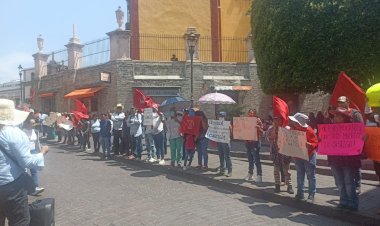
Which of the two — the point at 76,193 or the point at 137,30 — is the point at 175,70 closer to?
the point at 137,30

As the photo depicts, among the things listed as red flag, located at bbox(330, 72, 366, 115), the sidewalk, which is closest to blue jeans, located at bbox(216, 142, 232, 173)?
the sidewalk

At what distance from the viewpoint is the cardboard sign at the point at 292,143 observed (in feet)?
24.3

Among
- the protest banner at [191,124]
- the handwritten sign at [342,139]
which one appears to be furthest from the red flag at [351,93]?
the protest banner at [191,124]

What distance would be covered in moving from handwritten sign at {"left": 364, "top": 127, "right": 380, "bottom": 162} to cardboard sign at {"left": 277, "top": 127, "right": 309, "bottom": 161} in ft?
3.34

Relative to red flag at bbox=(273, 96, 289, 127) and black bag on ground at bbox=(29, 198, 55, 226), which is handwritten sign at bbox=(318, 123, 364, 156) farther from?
black bag on ground at bbox=(29, 198, 55, 226)

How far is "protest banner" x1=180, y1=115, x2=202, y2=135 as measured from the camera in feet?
36.9

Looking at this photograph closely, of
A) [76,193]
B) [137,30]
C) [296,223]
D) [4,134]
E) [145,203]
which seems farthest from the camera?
[137,30]

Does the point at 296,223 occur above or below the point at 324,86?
below

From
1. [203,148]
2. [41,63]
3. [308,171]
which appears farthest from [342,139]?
[41,63]

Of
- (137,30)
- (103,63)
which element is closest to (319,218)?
(103,63)

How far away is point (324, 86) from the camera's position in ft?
47.4

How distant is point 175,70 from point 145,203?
624 inches

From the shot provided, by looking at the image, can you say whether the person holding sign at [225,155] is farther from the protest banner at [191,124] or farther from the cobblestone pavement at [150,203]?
the cobblestone pavement at [150,203]

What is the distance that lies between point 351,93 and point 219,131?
3703 mm
